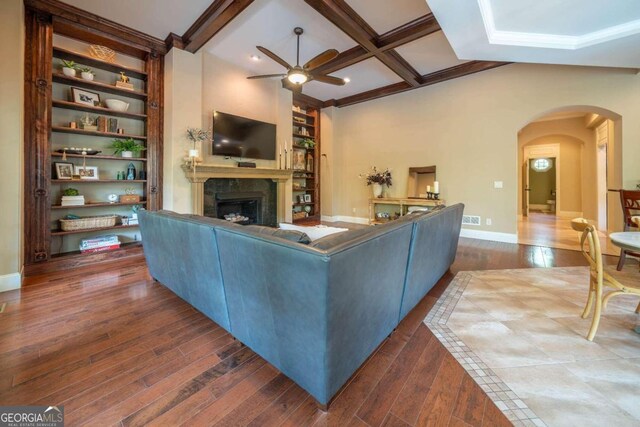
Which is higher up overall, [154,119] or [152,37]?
[152,37]

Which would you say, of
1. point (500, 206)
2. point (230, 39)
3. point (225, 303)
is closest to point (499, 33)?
point (500, 206)

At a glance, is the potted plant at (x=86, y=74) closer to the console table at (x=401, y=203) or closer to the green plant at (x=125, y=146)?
the green plant at (x=125, y=146)

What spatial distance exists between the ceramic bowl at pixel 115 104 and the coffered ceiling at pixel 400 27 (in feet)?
3.45

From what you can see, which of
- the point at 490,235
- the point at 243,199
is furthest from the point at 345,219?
the point at 490,235

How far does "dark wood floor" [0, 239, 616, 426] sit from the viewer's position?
1.22 meters

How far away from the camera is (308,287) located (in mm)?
1113

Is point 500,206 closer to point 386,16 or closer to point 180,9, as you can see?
point 386,16

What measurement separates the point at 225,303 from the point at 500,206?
5190 millimetres

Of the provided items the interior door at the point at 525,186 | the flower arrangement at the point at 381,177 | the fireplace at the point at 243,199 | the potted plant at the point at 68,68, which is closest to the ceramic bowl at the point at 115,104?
the potted plant at the point at 68,68

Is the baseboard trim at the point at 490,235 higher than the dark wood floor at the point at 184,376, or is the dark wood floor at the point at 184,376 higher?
the baseboard trim at the point at 490,235

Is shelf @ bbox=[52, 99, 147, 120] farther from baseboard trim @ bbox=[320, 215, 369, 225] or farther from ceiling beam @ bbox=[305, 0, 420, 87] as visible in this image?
baseboard trim @ bbox=[320, 215, 369, 225]

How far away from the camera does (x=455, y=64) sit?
496 centimetres

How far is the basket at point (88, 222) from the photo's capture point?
3.37 metres

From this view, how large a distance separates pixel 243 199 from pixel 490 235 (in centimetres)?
486
